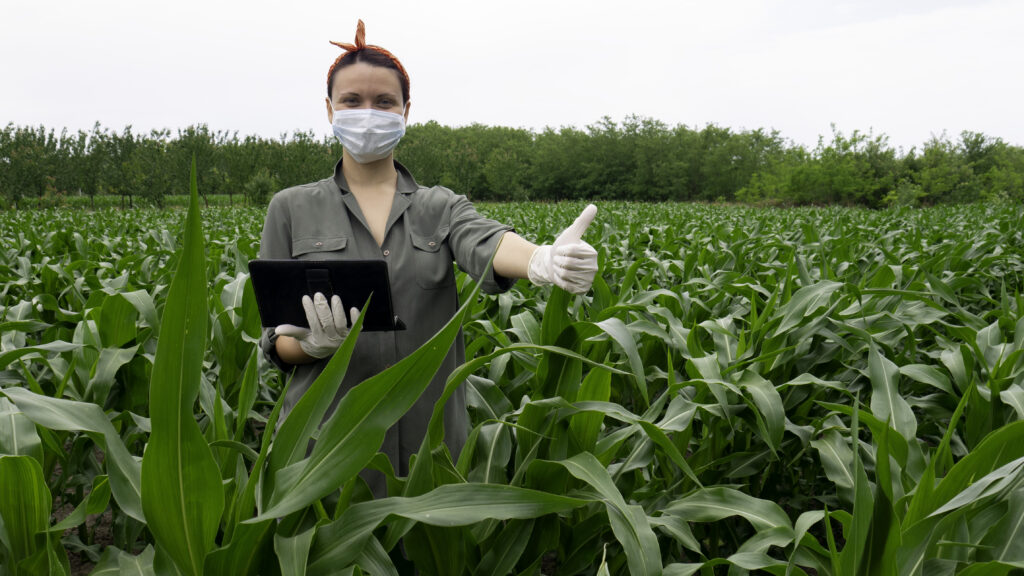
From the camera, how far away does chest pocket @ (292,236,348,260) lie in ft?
5.62

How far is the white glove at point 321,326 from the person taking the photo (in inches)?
51.2

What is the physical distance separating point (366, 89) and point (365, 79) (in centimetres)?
3

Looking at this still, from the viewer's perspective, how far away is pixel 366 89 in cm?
174

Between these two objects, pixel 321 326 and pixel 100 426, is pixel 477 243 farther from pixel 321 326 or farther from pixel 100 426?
pixel 100 426

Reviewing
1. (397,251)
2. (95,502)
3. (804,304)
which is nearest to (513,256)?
(397,251)

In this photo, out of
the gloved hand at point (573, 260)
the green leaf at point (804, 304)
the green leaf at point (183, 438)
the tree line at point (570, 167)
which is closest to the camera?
the green leaf at point (183, 438)

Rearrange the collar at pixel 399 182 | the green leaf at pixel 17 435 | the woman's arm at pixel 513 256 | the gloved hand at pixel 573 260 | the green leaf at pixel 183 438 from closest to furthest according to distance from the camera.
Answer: the green leaf at pixel 183 438 < the gloved hand at pixel 573 260 < the green leaf at pixel 17 435 < the woman's arm at pixel 513 256 < the collar at pixel 399 182

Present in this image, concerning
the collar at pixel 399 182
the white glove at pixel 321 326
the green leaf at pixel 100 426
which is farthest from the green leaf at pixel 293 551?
the collar at pixel 399 182

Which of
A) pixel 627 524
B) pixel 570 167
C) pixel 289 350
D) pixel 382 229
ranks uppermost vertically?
pixel 570 167

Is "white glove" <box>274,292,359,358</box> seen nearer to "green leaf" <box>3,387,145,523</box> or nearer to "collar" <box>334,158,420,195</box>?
"green leaf" <box>3,387,145,523</box>

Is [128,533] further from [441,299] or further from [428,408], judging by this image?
[441,299]

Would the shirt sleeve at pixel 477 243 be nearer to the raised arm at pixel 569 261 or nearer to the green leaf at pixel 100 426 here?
the raised arm at pixel 569 261

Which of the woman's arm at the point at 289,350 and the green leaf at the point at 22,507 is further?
the woman's arm at the point at 289,350

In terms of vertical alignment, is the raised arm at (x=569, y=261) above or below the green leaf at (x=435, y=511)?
above
